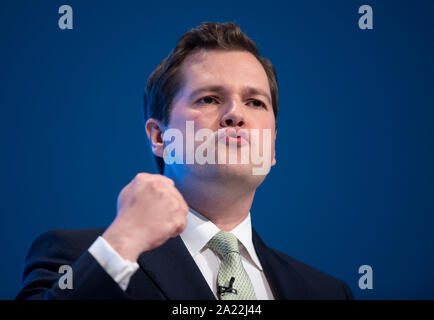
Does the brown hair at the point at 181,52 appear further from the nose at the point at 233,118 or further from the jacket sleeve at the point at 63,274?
the jacket sleeve at the point at 63,274

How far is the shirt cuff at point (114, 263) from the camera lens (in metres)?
0.93

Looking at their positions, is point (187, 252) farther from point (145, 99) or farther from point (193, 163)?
point (145, 99)

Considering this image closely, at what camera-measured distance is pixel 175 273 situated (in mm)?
1246

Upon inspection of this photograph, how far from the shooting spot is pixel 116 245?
36.8 inches

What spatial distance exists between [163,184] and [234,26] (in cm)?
104

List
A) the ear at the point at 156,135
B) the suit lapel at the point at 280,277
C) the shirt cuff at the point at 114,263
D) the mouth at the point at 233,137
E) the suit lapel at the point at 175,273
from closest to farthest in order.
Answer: the shirt cuff at the point at 114,263 → the suit lapel at the point at 175,273 → the mouth at the point at 233,137 → the suit lapel at the point at 280,277 → the ear at the point at 156,135

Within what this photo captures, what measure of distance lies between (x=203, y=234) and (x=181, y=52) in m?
0.77

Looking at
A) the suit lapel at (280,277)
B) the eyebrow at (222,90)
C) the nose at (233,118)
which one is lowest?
the suit lapel at (280,277)

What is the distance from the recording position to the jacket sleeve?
3.10 feet

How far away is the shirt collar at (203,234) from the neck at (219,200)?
0.03 m

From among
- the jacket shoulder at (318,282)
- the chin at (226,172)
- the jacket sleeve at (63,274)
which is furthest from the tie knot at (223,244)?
the jacket sleeve at (63,274)

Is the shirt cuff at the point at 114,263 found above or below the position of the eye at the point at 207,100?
below

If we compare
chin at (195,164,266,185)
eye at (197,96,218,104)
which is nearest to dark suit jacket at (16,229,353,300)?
chin at (195,164,266,185)

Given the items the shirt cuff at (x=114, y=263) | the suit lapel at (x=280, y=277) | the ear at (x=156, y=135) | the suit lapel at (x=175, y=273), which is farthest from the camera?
the ear at (x=156, y=135)
